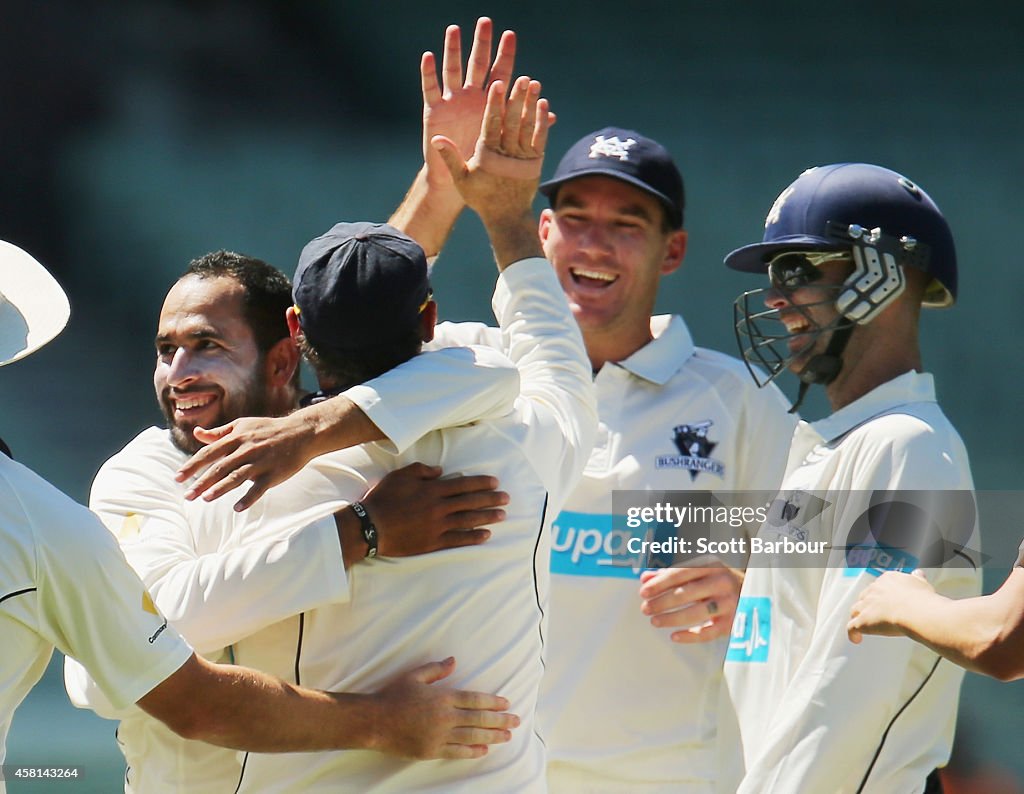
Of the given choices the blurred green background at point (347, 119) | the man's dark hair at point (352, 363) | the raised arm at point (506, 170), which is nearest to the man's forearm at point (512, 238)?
the raised arm at point (506, 170)

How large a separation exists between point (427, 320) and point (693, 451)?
3.21ft

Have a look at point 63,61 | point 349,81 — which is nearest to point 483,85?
point 349,81

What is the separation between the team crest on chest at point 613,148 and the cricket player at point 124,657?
4.68 ft

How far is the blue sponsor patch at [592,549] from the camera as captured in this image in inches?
110

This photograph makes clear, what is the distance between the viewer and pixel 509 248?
230 cm

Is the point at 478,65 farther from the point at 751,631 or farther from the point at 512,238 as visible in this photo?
the point at 751,631

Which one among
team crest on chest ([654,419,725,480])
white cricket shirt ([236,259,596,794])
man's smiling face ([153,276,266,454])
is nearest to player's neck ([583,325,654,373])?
team crest on chest ([654,419,725,480])

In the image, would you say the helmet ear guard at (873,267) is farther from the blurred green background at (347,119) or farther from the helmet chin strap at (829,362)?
the blurred green background at (347,119)

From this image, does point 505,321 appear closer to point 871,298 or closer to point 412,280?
point 412,280

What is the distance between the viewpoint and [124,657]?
1.67 m

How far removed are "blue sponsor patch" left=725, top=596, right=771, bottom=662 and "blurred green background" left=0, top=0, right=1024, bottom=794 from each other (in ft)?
9.35

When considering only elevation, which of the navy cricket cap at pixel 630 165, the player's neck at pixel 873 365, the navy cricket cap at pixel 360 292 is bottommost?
the navy cricket cap at pixel 360 292

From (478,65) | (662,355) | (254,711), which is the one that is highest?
(478,65)

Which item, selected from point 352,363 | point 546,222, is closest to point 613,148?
point 546,222
